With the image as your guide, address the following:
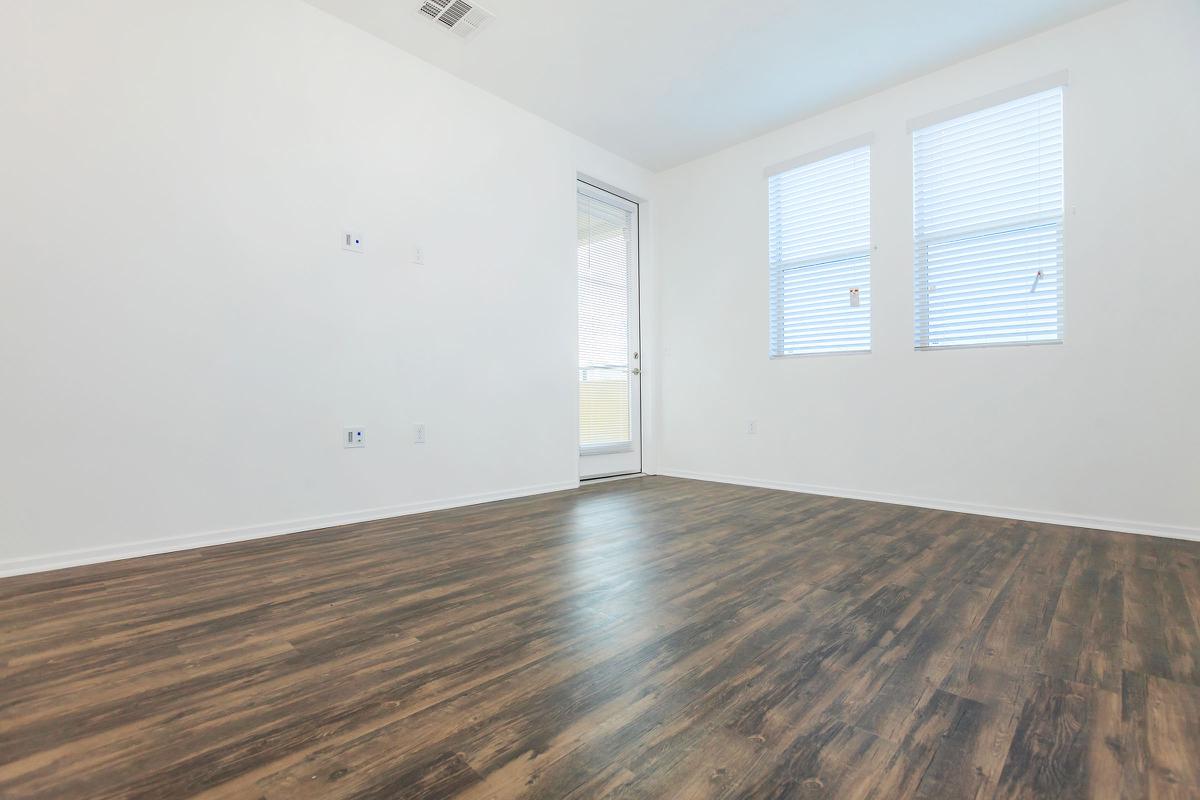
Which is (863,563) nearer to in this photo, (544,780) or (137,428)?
(544,780)

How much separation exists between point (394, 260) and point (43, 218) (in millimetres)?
1558

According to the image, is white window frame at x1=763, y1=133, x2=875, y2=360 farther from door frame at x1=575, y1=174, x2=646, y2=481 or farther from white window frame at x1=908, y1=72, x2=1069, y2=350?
door frame at x1=575, y1=174, x2=646, y2=481

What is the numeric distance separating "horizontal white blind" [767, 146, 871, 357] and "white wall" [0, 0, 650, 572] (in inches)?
86.9

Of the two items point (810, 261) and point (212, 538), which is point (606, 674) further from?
point (810, 261)

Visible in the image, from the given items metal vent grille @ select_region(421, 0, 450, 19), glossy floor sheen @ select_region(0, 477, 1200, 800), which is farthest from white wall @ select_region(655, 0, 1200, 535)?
metal vent grille @ select_region(421, 0, 450, 19)

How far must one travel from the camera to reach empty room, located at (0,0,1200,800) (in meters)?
1.21

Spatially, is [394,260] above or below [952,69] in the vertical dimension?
below

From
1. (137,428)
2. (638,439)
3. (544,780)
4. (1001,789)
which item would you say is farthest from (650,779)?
(638,439)

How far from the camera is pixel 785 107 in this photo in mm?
4098

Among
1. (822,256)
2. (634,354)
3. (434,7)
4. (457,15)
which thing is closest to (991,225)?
(822,256)

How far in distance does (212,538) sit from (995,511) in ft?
14.9

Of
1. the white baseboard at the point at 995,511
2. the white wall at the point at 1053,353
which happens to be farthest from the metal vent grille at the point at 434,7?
the white baseboard at the point at 995,511

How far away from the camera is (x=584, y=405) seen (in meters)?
4.78

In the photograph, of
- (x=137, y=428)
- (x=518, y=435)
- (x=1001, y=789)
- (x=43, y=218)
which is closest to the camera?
(x=1001, y=789)
